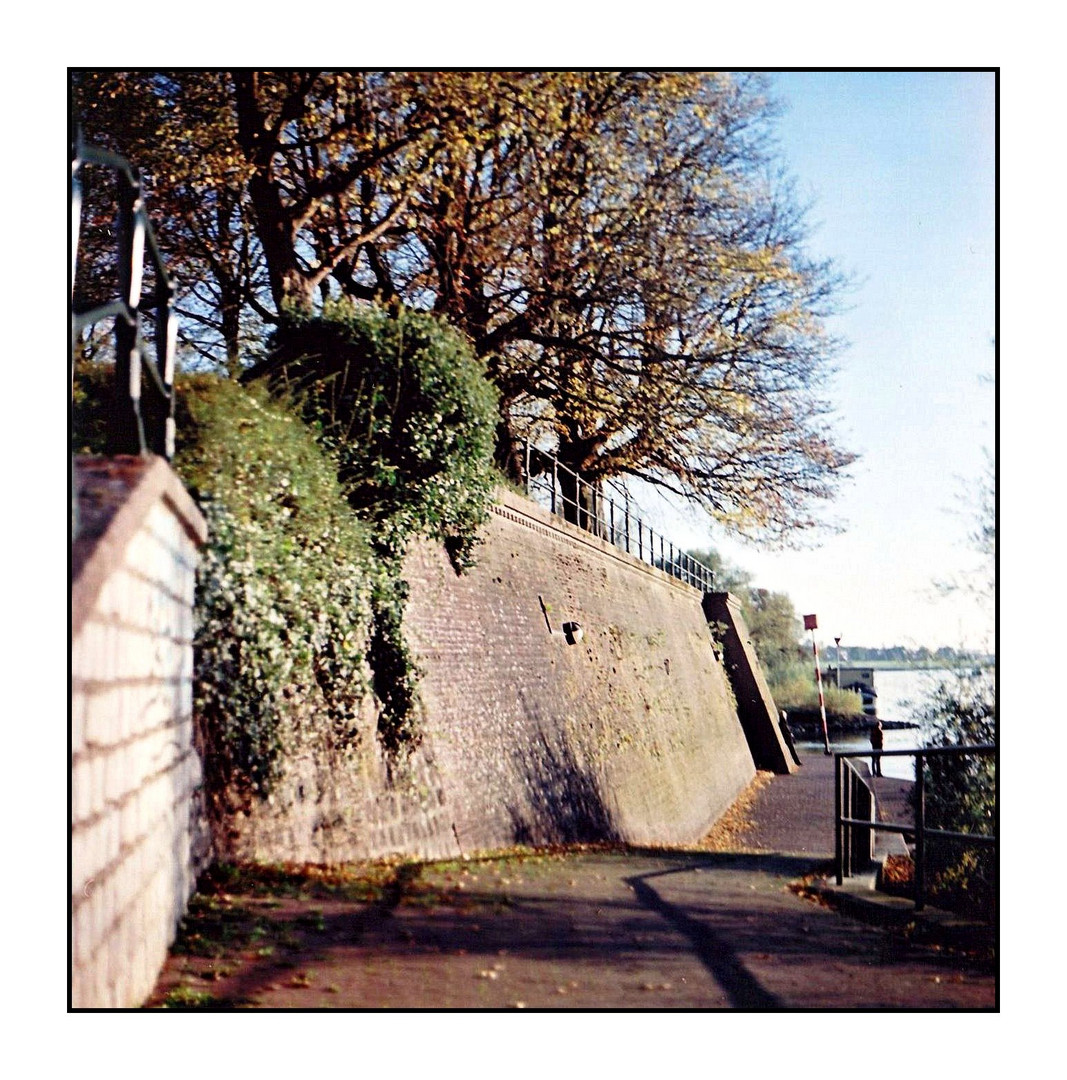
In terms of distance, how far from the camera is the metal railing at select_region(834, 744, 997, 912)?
5.47m

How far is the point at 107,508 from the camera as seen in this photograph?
11.3ft

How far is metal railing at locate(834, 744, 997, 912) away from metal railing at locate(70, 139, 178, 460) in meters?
3.85

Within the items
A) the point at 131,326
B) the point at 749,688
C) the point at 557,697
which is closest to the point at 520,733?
the point at 557,697

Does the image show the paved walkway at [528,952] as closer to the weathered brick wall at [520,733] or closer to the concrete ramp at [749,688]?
the weathered brick wall at [520,733]

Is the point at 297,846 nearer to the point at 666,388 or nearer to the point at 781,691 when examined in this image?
the point at 666,388

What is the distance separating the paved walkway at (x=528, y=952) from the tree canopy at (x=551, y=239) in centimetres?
292

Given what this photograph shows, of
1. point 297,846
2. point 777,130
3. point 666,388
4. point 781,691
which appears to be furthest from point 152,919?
point 781,691

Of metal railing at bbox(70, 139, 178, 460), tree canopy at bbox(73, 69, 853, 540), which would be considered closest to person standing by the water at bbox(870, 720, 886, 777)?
tree canopy at bbox(73, 69, 853, 540)

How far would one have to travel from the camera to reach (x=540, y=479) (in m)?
11.1

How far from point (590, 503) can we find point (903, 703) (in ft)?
18.6

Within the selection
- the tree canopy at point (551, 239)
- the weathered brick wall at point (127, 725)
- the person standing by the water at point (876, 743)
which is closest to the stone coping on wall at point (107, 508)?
the weathered brick wall at point (127, 725)

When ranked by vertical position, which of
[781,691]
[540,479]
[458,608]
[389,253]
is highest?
[389,253]
